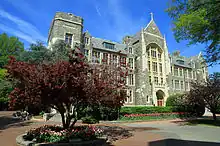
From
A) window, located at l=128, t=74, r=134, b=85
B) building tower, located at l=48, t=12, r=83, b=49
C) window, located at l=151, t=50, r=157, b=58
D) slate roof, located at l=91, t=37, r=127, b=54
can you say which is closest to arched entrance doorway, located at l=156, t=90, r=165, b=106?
window, located at l=128, t=74, r=134, b=85

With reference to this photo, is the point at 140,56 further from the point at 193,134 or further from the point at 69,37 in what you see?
the point at 193,134

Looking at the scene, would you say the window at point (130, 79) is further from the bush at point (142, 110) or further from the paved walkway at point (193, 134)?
the paved walkway at point (193, 134)

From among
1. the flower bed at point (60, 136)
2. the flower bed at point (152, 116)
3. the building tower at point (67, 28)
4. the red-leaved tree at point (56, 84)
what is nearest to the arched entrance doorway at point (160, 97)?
the flower bed at point (152, 116)

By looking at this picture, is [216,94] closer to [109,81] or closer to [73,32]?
[109,81]

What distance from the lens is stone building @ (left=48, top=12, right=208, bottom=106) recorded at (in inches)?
1031

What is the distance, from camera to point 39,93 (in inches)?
249

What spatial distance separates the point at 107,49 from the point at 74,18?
28.9ft

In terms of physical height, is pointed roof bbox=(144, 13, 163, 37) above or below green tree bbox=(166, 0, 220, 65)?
above

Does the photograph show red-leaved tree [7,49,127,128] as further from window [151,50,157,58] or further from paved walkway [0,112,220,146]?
window [151,50,157,58]

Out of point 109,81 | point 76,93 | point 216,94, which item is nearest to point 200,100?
point 216,94

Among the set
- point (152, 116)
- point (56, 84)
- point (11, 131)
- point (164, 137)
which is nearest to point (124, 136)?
point (164, 137)

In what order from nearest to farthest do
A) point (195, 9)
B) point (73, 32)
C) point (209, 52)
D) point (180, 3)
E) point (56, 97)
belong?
point (56, 97) < point (195, 9) < point (180, 3) < point (209, 52) < point (73, 32)

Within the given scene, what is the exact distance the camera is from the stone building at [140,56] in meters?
26.2

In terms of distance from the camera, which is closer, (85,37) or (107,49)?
(85,37)
